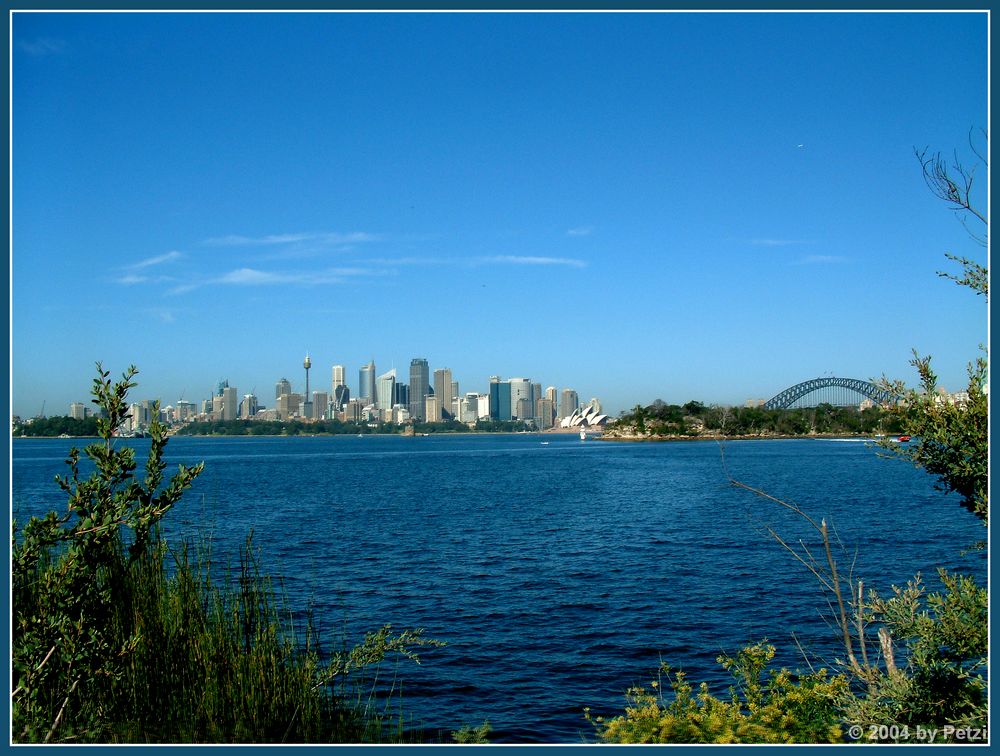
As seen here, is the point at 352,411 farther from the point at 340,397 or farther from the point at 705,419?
the point at 705,419

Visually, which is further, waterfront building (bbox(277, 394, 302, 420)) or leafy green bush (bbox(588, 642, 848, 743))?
waterfront building (bbox(277, 394, 302, 420))

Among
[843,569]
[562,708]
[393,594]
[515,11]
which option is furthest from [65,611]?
[843,569]

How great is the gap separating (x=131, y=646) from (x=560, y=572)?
47.0 ft

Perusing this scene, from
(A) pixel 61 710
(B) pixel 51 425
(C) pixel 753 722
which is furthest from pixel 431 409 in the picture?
(A) pixel 61 710

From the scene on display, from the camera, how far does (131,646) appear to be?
5477 millimetres

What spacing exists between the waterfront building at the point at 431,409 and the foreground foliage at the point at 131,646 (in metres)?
184

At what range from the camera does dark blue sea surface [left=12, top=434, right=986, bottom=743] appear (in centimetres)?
1166

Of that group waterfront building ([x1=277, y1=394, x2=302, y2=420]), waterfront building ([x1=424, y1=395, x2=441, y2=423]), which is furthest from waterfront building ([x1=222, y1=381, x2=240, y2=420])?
waterfront building ([x1=424, y1=395, x2=441, y2=423])

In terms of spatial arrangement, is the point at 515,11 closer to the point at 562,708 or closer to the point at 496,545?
the point at 562,708

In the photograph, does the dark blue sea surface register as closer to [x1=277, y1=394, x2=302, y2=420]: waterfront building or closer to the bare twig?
the bare twig

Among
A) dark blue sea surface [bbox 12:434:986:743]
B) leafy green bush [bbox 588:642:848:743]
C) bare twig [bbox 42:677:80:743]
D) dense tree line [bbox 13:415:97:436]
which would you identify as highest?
dense tree line [bbox 13:415:97:436]

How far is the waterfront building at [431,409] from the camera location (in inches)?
7530

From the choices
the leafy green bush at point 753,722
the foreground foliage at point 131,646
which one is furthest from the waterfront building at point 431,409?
the leafy green bush at point 753,722

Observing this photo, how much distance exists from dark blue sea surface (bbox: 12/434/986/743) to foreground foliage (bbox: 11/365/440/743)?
Answer: 3076 millimetres
